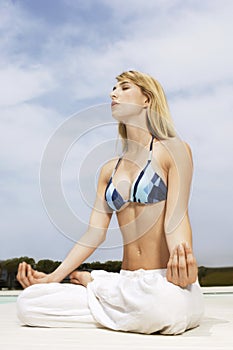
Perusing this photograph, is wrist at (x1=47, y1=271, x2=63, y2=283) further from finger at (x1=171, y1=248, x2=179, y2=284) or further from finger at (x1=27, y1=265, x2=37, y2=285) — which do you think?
finger at (x1=171, y1=248, x2=179, y2=284)

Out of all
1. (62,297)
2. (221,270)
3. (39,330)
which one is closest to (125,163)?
(62,297)

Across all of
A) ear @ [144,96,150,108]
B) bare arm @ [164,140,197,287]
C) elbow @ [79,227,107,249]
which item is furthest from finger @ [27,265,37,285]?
ear @ [144,96,150,108]

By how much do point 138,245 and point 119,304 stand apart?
358mm

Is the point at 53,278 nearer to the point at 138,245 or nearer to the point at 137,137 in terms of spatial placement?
the point at 138,245

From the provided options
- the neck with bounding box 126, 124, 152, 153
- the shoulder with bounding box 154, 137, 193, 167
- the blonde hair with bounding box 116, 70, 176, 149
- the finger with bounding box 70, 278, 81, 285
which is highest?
the blonde hair with bounding box 116, 70, 176, 149

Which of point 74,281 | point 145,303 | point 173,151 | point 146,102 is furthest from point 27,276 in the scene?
point 146,102

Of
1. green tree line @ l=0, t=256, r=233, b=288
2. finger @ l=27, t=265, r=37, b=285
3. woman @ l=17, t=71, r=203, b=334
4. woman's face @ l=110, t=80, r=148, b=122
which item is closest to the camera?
woman @ l=17, t=71, r=203, b=334

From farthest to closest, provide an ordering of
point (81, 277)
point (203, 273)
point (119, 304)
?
point (203, 273), point (81, 277), point (119, 304)

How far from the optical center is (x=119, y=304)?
280cm

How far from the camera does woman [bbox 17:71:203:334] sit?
2699mm

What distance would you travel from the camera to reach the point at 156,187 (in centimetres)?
299

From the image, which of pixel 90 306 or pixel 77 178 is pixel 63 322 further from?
pixel 77 178

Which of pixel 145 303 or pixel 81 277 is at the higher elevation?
pixel 81 277

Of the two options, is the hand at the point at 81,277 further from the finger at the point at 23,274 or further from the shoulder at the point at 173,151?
the shoulder at the point at 173,151
